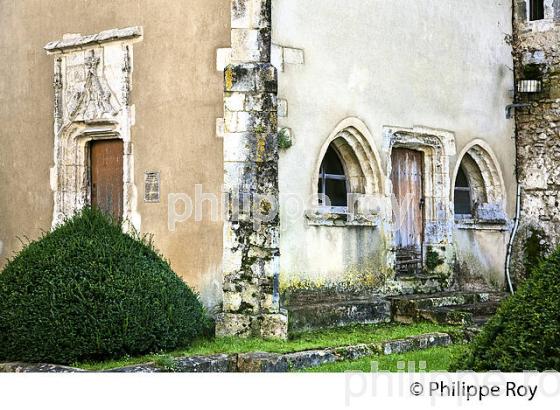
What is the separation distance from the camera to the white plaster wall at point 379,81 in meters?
10.5

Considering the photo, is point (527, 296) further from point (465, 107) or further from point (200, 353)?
point (465, 107)

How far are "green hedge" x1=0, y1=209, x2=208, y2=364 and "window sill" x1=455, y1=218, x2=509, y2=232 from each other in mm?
5541

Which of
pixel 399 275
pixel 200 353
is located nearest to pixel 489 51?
pixel 399 275

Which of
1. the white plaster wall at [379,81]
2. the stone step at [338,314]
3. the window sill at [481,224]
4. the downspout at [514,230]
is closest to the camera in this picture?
the stone step at [338,314]

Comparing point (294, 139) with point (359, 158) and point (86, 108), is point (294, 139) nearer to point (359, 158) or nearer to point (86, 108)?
point (359, 158)

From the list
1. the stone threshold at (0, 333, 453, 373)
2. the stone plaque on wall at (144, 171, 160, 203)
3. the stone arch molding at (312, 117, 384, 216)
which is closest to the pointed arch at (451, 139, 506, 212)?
the stone arch molding at (312, 117, 384, 216)

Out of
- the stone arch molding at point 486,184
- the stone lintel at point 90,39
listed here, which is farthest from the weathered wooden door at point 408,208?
the stone lintel at point 90,39

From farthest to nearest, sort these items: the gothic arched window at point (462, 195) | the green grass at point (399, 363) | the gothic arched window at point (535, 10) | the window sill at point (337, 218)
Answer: the gothic arched window at point (535, 10), the gothic arched window at point (462, 195), the window sill at point (337, 218), the green grass at point (399, 363)

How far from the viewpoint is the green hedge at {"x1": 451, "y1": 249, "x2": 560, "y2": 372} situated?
5.09m

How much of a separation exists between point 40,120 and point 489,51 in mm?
6532

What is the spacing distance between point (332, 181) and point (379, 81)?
1.43 m

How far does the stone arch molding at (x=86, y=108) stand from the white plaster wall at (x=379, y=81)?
6.43 feet

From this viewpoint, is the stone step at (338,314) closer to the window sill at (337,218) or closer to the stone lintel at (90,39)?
the window sill at (337,218)

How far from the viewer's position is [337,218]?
36.0 ft
